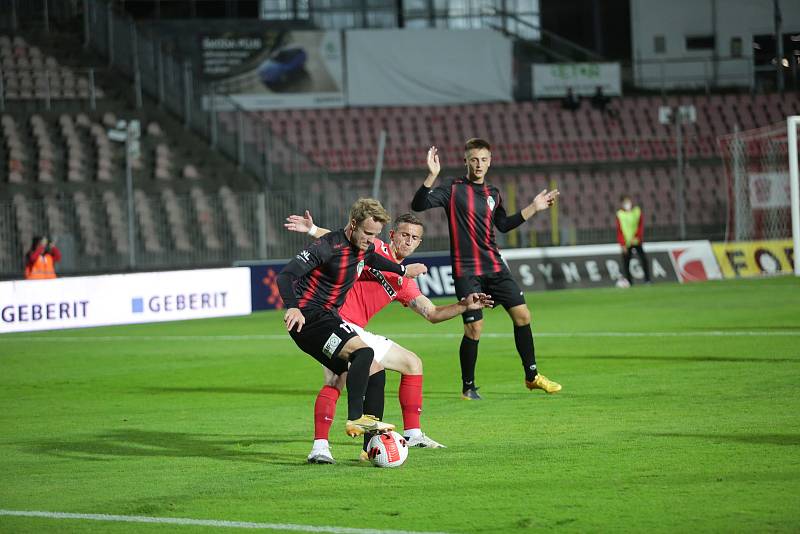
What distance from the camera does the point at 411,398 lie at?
9086 millimetres

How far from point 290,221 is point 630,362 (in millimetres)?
6333

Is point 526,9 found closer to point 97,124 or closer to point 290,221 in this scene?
point 97,124

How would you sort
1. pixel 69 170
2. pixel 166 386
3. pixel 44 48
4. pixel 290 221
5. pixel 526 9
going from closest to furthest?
pixel 290 221, pixel 166 386, pixel 69 170, pixel 44 48, pixel 526 9

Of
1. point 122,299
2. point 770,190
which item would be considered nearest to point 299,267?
point 122,299

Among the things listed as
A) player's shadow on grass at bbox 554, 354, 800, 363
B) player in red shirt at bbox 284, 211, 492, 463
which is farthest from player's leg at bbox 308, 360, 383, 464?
player's shadow on grass at bbox 554, 354, 800, 363

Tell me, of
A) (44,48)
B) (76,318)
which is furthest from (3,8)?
(76,318)

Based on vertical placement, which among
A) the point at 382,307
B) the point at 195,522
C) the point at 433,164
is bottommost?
the point at 195,522

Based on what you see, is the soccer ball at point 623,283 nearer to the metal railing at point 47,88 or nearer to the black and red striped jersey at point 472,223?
the metal railing at point 47,88

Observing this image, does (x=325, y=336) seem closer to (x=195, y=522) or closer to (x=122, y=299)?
(x=195, y=522)

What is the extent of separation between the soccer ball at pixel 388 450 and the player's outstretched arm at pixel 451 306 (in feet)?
3.09

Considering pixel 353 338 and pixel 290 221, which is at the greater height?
pixel 290 221

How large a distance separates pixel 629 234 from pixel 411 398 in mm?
20480

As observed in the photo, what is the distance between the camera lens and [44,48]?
1478 inches

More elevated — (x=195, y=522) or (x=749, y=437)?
(x=195, y=522)
